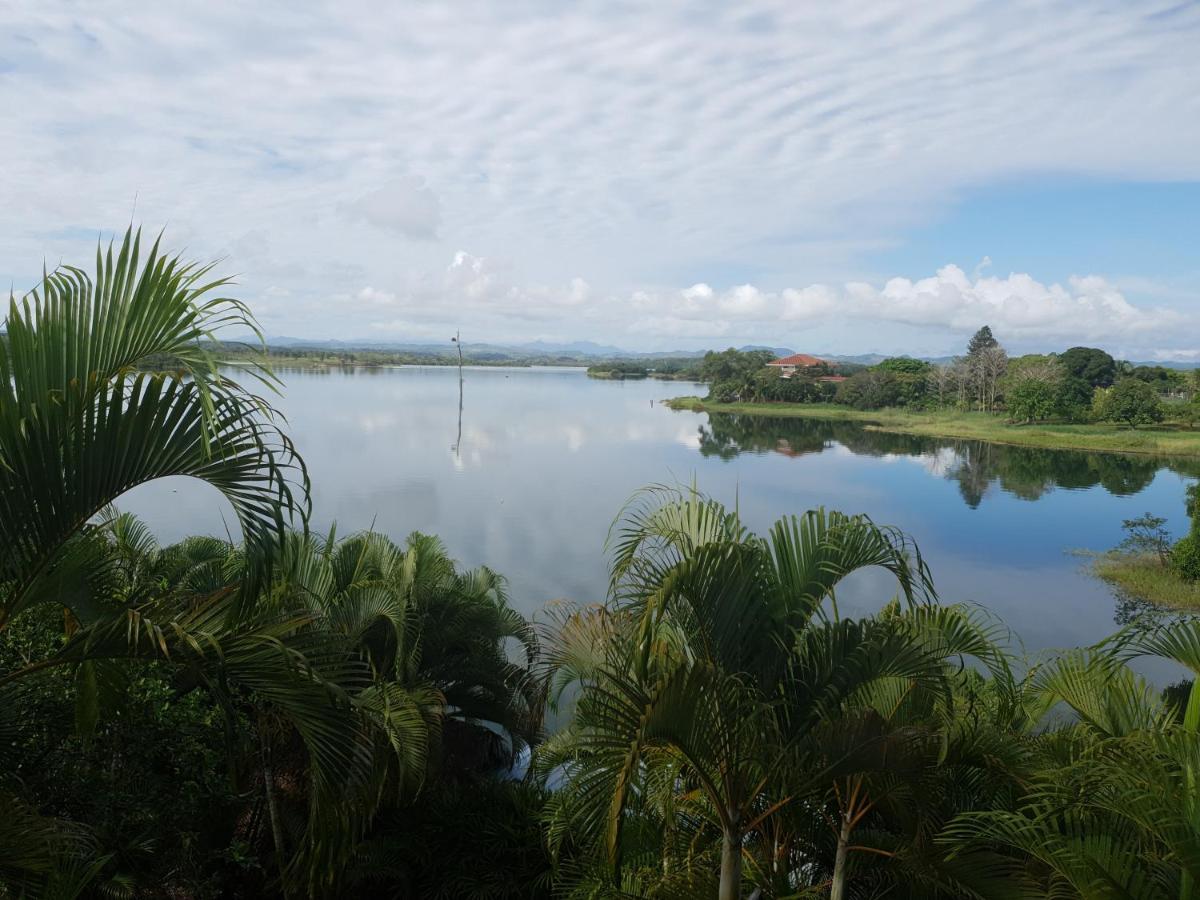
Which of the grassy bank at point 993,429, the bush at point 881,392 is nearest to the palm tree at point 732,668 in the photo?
the grassy bank at point 993,429

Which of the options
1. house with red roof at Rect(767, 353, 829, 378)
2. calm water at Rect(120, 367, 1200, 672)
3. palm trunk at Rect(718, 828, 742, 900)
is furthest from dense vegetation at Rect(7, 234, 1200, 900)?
house with red roof at Rect(767, 353, 829, 378)

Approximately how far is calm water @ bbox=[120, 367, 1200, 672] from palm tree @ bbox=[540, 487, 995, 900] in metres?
1.45

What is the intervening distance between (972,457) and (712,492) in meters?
18.7

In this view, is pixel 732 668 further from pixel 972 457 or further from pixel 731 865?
pixel 972 457

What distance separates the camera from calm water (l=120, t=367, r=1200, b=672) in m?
16.7

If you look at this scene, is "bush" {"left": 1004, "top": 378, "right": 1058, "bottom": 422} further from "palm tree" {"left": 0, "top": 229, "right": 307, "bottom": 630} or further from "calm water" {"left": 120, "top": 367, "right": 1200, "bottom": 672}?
"palm tree" {"left": 0, "top": 229, "right": 307, "bottom": 630}

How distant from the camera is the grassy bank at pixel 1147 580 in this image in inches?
627

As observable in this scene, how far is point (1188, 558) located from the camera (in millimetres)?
16672

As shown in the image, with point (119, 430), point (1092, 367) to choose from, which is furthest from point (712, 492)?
point (1092, 367)

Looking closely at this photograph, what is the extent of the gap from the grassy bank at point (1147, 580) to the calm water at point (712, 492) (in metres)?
0.54

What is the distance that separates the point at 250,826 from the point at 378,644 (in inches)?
54.1

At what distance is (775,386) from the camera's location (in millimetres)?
67375

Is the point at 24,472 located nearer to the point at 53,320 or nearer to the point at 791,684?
the point at 53,320

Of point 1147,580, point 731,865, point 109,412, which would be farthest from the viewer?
point 1147,580
